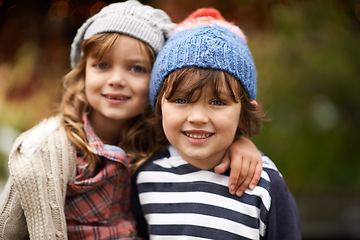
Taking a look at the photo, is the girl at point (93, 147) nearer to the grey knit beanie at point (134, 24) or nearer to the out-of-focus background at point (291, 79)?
the grey knit beanie at point (134, 24)

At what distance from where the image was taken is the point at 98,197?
212 centimetres

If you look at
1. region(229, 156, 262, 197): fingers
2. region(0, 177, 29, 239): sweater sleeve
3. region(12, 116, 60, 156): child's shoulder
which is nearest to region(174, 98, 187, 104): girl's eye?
region(229, 156, 262, 197): fingers

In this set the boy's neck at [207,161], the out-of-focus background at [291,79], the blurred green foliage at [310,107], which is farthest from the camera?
the blurred green foliage at [310,107]

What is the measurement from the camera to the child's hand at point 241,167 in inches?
75.4

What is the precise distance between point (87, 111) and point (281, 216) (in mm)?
1320

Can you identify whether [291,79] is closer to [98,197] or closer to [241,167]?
[241,167]

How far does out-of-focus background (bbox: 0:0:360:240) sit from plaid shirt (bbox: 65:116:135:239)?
0.80m

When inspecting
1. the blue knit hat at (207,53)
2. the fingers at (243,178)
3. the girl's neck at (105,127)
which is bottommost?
the fingers at (243,178)

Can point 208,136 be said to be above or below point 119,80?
below

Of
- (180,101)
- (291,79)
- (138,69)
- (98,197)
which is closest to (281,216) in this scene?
(180,101)

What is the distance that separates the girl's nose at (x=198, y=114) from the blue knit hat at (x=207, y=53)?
20 cm

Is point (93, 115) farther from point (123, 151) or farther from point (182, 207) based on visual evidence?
point (182, 207)

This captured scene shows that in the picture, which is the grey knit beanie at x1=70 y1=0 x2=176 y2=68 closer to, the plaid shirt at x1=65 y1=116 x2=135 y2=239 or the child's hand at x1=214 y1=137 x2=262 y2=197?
the plaid shirt at x1=65 y1=116 x2=135 y2=239

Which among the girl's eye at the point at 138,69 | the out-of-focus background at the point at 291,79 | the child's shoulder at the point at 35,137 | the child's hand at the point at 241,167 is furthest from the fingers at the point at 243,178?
the out-of-focus background at the point at 291,79
